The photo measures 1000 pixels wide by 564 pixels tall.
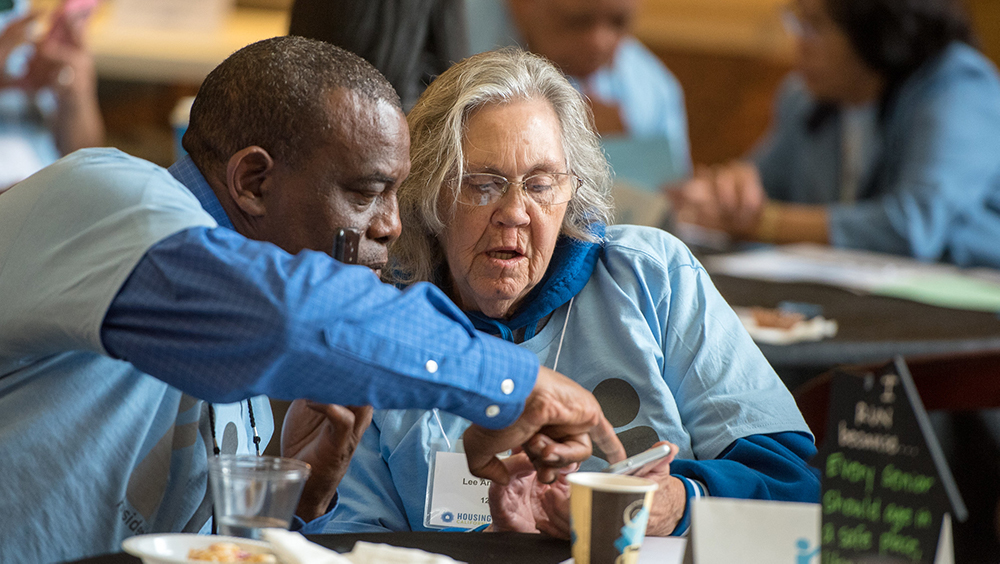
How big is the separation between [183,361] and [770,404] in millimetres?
862

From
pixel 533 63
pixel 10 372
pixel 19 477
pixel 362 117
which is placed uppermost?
pixel 533 63

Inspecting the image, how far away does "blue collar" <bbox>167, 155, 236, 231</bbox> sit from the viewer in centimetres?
128

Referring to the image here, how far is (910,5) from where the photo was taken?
13.6 feet

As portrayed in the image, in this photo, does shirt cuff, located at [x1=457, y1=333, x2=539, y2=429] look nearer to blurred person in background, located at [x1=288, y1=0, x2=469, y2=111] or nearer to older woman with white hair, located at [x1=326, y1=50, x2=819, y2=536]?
older woman with white hair, located at [x1=326, y1=50, x2=819, y2=536]

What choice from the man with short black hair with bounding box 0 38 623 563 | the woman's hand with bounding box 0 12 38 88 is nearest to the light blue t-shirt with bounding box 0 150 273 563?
the man with short black hair with bounding box 0 38 623 563

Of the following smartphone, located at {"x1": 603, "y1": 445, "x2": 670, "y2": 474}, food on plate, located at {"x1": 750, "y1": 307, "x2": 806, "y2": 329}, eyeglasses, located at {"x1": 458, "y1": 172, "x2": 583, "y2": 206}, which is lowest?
food on plate, located at {"x1": 750, "y1": 307, "x2": 806, "y2": 329}

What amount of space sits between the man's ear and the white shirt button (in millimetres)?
445

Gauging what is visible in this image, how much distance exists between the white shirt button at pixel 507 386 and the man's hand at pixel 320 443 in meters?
0.29

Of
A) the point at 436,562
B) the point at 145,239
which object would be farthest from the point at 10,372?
the point at 436,562

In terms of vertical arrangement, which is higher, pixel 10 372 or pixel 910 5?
pixel 910 5

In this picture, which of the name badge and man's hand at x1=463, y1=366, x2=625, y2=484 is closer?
man's hand at x1=463, y1=366, x2=625, y2=484

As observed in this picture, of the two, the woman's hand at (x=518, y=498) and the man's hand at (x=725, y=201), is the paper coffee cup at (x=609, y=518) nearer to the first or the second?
the woman's hand at (x=518, y=498)

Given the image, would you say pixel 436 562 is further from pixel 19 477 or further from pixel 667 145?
pixel 667 145

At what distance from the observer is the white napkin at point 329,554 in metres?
0.87
